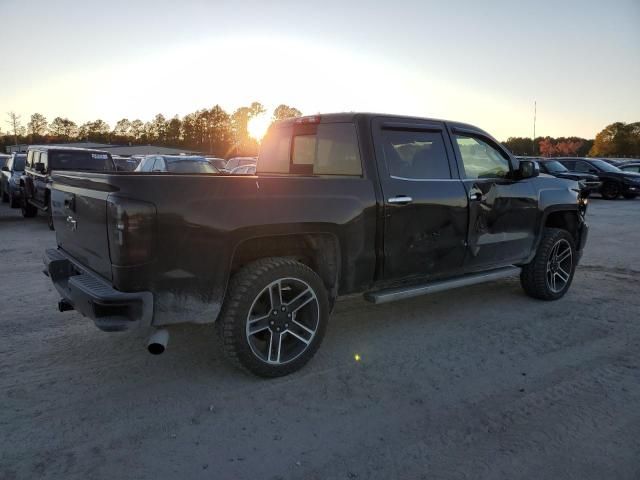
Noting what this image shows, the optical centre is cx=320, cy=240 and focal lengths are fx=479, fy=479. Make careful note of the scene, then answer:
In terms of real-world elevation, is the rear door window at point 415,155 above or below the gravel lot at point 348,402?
above

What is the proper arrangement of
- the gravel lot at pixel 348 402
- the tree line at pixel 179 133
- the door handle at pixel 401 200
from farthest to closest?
the tree line at pixel 179 133, the door handle at pixel 401 200, the gravel lot at pixel 348 402

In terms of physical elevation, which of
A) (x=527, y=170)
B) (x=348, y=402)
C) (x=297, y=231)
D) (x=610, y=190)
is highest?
(x=527, y=170)

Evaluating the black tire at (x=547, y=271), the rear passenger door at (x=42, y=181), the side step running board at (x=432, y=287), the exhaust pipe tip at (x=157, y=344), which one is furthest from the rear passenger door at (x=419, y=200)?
the rear passenger door at (x=42, y=181)

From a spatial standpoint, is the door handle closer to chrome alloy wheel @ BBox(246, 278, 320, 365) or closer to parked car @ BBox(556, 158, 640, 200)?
chrome alloy wheel @ BBox(246, 278, 320, 365)

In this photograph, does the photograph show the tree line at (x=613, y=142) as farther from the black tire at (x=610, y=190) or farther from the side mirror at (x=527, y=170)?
the side mirror at (x=527, y=170)

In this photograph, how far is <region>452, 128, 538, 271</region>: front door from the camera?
4723 millimetres

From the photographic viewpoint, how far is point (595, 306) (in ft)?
17.7

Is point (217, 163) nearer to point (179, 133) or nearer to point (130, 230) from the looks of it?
point (130, 230)

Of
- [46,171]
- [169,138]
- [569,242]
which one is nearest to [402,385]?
[569,242]

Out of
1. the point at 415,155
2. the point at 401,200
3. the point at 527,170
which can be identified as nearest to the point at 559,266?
the point at 527,170

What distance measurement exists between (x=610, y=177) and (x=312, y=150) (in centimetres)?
2100

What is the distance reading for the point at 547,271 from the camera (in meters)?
5.54

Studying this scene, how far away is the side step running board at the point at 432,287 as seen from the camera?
403 centimetres

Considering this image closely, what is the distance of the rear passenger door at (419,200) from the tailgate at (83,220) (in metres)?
2.12
